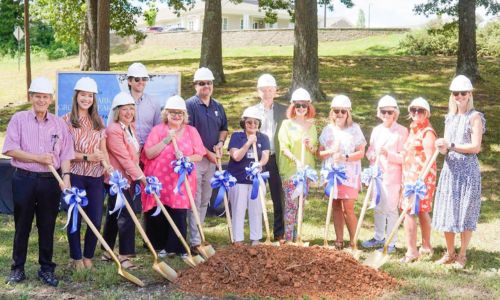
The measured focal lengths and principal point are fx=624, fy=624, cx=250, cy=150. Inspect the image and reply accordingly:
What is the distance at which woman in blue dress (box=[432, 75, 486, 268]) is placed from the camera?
6359mm

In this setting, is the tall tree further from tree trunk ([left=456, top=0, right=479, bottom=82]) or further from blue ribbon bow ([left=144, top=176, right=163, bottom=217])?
blue ribbon bow ([left=144, top=176, right=163, bottom=217])

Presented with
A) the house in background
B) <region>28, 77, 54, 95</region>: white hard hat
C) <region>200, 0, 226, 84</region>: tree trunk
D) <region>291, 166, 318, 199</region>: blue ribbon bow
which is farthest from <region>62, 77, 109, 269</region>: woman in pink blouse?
the house in background

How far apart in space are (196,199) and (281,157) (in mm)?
1070

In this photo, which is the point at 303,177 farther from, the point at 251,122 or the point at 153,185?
the point at 153,185

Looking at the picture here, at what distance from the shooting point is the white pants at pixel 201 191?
23.0 ft

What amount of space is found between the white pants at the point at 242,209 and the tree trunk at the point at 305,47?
8130 mm

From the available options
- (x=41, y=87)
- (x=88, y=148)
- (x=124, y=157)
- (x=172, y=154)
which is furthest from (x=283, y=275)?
A: (x=41, y=87)

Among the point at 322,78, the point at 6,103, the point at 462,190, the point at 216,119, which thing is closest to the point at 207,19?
the point at 322,78

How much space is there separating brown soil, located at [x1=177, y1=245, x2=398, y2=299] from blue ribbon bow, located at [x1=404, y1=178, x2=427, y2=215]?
2.68ft

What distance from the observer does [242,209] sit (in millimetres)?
6902

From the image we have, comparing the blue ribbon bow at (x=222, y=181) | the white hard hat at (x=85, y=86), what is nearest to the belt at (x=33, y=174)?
the white hard hat at (x=85, y=86)

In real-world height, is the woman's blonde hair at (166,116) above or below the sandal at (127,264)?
above

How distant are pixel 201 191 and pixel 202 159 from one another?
41 cm

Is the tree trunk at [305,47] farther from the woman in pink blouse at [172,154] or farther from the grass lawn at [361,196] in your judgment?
the woman in pink blouse at [172,154]
